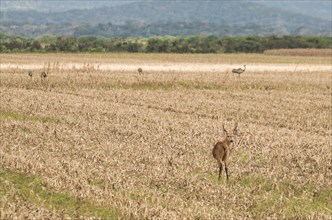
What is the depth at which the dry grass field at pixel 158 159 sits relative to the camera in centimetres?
1220

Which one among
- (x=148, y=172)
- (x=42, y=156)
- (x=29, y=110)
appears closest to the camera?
(x=148, y=172)

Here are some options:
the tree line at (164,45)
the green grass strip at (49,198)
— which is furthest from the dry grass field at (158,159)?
the tree line at (164,45)

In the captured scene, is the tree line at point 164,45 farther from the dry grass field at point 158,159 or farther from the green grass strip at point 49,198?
the green grass strip at point 49,198

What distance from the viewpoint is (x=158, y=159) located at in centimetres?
1634

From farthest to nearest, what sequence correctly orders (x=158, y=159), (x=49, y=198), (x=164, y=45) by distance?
(x=164, y=45) → (x=158, y=159) → (x=49, y=198)

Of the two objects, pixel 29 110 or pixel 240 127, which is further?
pixel 29 110

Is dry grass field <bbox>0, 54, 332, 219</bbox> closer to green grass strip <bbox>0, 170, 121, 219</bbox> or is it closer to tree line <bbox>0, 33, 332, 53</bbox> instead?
green grass strip <bbox>0, 170, 121, 219</bbox>

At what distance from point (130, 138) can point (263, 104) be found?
561 inches

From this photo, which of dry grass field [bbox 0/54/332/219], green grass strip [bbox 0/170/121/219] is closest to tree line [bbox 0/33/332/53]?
dry grass field [bbox 0/54/332/219]

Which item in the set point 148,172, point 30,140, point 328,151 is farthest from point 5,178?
point 328,151

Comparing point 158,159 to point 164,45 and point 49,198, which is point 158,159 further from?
point 164,45

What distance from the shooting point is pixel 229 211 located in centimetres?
1209

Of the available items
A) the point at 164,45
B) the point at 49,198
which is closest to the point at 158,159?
the point at 49,198

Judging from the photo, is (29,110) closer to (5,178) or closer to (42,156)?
(42,156)
